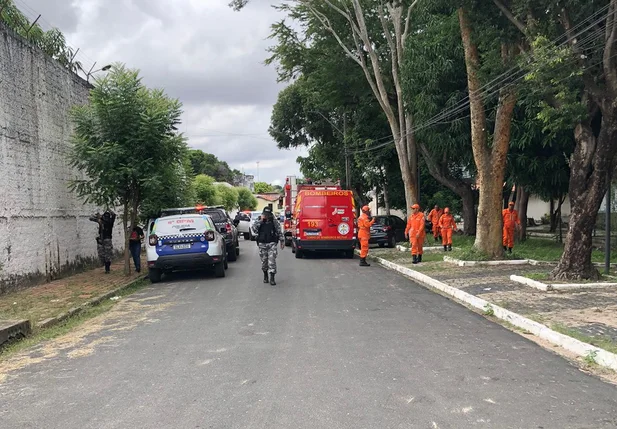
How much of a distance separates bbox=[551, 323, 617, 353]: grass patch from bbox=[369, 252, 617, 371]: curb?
89 mm

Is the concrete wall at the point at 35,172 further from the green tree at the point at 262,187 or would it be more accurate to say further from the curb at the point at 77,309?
the green tree at the point at 262,187

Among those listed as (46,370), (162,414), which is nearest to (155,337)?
(46,370)

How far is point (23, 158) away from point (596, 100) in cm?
1224

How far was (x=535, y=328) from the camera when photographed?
7586 millimetres

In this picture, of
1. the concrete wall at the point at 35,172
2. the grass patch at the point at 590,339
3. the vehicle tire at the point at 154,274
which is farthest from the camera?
the vehicle tire at the point at 154,274

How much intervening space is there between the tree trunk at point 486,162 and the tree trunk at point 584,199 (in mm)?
3756

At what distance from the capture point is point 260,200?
407 feet

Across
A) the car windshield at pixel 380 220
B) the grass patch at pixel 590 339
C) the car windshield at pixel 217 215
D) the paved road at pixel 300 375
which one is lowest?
the paved road at pixel 300 375

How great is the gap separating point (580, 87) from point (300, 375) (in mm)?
8385

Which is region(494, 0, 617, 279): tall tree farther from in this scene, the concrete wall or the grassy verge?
the concrete wall

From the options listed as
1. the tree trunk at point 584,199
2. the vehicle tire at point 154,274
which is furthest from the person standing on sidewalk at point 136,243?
the tree trunk at point 584,199

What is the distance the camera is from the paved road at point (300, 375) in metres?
4.61

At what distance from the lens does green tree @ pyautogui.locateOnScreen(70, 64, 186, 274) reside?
13.7 metres

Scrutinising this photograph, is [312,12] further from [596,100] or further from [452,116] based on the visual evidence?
[596,100]
